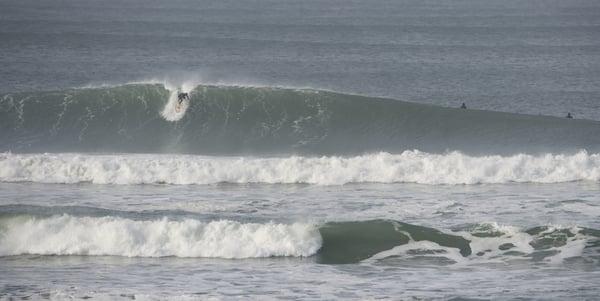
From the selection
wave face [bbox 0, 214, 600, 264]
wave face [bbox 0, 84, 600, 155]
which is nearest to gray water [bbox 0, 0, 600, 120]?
wave face [bbox 0, 84, 600, 155]

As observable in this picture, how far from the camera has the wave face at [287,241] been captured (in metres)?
22.8

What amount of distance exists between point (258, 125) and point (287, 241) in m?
15.3

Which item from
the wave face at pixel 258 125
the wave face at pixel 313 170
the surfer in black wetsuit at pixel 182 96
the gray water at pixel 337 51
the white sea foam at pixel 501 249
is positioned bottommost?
the white sea foam at pixel 501 249

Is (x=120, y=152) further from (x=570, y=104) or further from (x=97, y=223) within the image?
(x=570, y=104)

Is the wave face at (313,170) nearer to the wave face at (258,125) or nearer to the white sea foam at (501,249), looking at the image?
the wave face at (258,125)

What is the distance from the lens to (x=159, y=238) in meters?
23.4

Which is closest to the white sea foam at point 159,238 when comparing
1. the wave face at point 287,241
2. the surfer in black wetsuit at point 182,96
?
the wave face at point 287,241

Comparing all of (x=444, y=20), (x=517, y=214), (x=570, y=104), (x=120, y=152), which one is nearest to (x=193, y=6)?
(x=444, y=20)

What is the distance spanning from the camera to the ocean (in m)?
21.0

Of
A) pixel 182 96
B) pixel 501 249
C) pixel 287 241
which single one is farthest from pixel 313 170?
pixel 182 96

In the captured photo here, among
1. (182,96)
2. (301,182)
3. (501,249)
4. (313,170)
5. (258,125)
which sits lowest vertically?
(501,249)

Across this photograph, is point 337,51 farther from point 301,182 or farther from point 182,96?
point 301,182

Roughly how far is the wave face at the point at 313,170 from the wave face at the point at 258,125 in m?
3.43

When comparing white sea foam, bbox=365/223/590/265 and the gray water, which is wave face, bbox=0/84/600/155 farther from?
white sea foam, bbox=365/223/590/265
